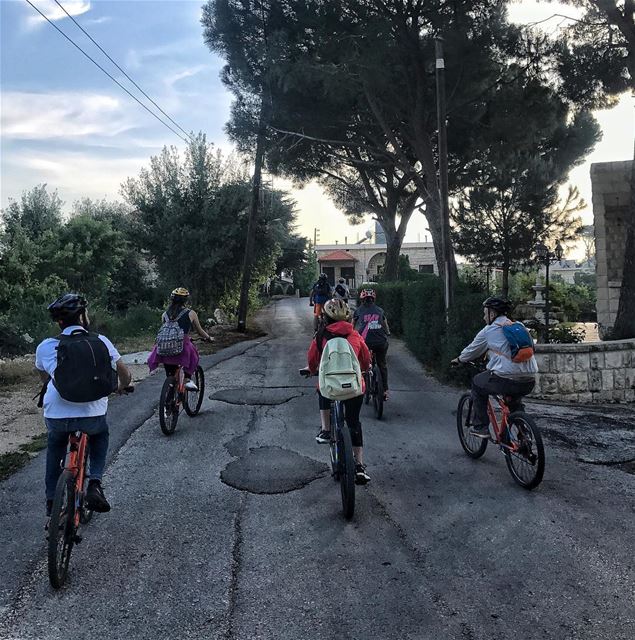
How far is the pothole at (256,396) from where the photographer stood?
28.9 feet

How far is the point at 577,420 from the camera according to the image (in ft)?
26.7

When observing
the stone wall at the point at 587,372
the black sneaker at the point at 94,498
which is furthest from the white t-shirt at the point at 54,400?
the stone wall at the point at 587,372

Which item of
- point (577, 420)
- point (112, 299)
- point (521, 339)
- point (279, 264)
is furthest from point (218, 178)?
point (279, 264)

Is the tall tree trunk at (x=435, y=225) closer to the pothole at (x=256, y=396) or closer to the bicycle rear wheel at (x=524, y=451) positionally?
the pothole at (x=256, y=396)

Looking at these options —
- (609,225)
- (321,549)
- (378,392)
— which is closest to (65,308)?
(321,549)

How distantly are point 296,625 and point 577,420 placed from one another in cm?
629

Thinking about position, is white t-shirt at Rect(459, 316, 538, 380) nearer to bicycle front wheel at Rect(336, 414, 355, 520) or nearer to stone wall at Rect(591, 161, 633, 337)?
bicycle front wheel at Rect(336, 414, 355, 520)

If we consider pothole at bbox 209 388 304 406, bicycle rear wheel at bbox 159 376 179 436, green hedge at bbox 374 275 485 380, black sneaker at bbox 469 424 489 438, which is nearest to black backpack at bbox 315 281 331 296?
green hedge at bbox 374 275 485 380

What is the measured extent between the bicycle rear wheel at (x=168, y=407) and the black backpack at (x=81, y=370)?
3.00 metres

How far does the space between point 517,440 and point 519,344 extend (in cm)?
84

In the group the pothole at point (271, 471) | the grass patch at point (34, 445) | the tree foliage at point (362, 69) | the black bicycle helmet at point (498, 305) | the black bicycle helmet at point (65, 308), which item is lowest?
the pothole at point (271, 471)

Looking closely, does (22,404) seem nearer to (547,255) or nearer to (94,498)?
(94,498)

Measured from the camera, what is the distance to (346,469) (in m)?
4.29

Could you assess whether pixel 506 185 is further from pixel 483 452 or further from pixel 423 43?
pixel 483 452
